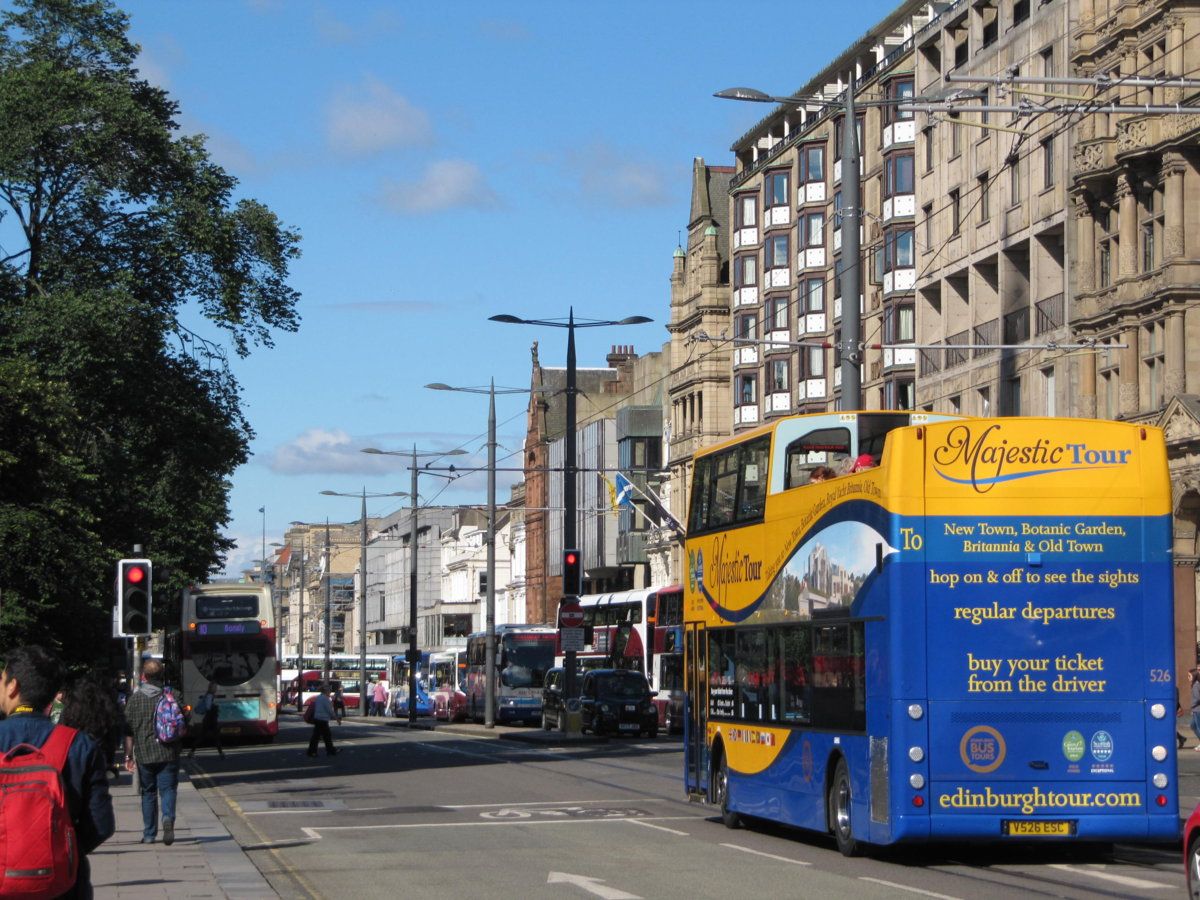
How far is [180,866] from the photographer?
17.5m

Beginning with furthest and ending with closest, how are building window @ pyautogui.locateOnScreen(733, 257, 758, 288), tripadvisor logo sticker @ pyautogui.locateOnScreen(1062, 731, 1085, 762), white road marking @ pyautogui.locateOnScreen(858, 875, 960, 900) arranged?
building window @ pyautogui.locateOnScreen(733, 257, 758, 288), tripadvisor logo sticker @ pyautogui.locateOnScreen(1062, 731, 1085, 762), white road marking @ pyautogui.locateOnScreen(858, 875, 960, 900)

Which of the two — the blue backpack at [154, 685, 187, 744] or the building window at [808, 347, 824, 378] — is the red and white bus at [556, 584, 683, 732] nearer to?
the building window at [808, 347, 824, 378]

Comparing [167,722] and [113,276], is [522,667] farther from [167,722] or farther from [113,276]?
[167,722]

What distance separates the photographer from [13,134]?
3650 centimetres

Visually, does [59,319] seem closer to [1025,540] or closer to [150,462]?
[150,462]

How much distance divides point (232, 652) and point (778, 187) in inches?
1298

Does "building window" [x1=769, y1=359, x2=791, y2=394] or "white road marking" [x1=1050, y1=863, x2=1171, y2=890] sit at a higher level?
"building window" [x1=769, y1=359, x2=791, y2=394]

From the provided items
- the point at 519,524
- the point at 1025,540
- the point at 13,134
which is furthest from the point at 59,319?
the point at 519,524

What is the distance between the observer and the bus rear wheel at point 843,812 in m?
17.3

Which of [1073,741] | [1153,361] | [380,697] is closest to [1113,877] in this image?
[1073,741]

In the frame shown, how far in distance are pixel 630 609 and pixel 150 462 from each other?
21.7 meters

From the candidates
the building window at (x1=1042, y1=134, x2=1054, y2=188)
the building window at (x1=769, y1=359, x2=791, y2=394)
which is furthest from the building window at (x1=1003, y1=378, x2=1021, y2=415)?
the building window at (x1=769, y1=359, x2=791, y2=394)

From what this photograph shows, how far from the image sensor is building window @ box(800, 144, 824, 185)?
7388 centimetres

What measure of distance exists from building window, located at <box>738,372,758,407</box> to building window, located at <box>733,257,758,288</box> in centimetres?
357
